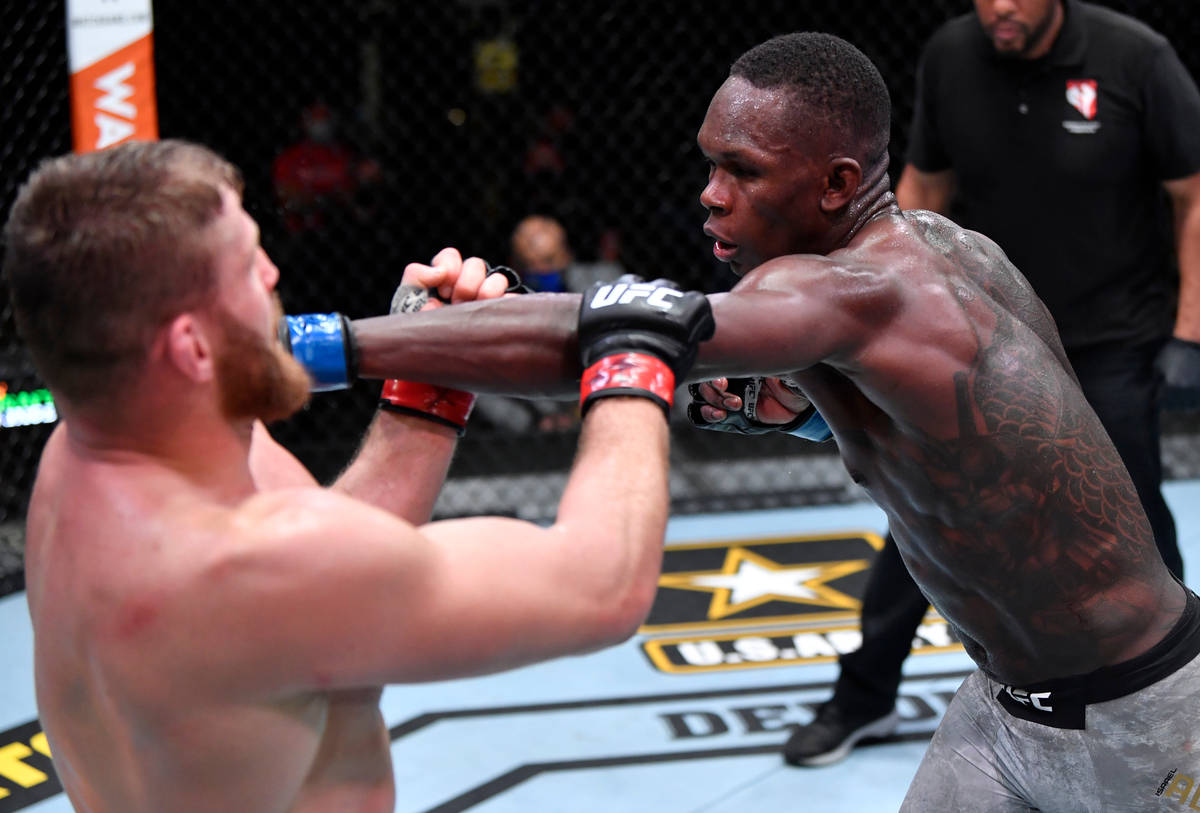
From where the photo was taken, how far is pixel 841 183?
5.43 feet

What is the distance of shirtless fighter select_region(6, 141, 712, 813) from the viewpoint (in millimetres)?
1063

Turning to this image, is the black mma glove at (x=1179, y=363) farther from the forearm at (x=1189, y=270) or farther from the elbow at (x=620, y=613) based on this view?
the elbow at (x=620, y=613)

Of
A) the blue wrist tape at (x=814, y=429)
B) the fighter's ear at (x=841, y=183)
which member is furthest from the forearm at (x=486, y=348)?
the blue wrist tape at (x=814, y=429)

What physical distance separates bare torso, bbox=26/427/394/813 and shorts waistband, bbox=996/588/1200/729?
894mm

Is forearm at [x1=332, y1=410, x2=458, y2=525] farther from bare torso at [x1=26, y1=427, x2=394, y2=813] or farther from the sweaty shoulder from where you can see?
the sweaty shoulder

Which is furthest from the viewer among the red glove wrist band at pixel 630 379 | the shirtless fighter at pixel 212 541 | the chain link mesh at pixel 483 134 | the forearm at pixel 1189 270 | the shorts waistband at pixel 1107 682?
the chain link mesh at pixel 483 134

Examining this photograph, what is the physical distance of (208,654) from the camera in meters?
1.07

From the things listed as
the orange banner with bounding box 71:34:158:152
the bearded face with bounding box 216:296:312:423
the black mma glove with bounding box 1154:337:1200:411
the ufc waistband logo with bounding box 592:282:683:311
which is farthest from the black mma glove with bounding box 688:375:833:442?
the orange banner with bounding box 71:34:158:152

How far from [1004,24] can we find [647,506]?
83.0 inches

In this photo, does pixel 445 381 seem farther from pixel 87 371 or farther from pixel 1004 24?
pixel 1004 24

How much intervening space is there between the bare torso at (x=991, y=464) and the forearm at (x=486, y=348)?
0.32 m

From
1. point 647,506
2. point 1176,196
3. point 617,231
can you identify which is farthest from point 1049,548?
point 617,231

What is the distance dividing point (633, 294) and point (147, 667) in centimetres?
56

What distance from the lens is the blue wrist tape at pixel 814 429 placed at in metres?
1.92
